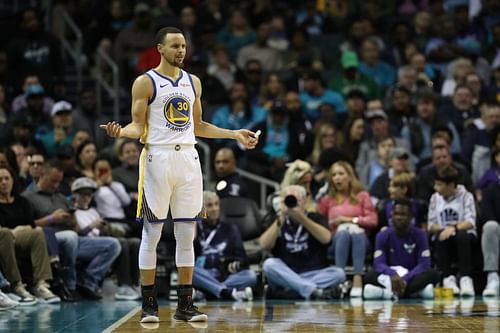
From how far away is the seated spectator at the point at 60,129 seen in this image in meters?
15.1

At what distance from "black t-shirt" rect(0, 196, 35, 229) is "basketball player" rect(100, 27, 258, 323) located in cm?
322

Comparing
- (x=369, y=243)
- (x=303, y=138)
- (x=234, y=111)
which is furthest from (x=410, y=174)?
(x=234, y=111)

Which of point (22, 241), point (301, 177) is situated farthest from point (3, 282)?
point (301, 177)

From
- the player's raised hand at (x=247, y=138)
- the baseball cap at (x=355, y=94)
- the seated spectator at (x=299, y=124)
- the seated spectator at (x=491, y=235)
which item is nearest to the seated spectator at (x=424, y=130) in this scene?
the baseball cap at (x=355, y=94)

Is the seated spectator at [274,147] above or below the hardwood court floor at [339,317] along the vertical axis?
above

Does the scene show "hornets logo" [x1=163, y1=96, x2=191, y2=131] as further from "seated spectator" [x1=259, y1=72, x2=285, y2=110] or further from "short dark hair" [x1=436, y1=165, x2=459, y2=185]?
"seated spectator" [x1=259, y1=72, x2=285, y2=110]

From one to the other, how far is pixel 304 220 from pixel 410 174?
1.71m

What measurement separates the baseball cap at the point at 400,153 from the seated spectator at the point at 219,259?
2409 millimetres

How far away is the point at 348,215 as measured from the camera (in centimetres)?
1312

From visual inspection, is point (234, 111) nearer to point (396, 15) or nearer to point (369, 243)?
point (369, 243)

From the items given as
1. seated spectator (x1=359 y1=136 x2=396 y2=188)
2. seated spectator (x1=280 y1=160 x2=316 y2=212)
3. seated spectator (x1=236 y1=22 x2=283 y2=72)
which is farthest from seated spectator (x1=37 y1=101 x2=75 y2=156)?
seated spectator (x1=359 y1=136 x2=396 y2=188)

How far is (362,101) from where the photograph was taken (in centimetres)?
1603

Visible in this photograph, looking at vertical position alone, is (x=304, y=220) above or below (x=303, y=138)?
below

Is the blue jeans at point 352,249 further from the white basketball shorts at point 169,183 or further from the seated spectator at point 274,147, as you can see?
the white basketball shorts at point 169,183
